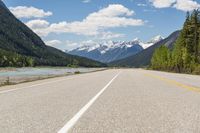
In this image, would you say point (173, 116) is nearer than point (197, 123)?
No

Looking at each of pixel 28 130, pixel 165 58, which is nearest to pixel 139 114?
pixel 28 130

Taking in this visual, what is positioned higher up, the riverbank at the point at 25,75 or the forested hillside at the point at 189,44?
the forested hillside at the point at 189,44

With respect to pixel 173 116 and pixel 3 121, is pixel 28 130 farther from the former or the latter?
pixel 173 116

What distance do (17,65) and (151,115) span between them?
18809cm

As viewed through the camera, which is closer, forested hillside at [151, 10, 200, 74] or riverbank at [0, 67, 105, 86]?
riverbank at [0, 67, 105, 86]

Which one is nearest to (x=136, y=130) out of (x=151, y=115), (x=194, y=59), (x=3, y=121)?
(x=151, y=115)

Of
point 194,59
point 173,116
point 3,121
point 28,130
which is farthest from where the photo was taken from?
point 194,59

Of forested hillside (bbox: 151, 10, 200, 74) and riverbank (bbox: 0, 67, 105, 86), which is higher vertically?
forested hillside (bbox: 151, 10, 200, 74)

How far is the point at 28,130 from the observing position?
282 inches

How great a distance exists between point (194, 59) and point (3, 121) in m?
79.0

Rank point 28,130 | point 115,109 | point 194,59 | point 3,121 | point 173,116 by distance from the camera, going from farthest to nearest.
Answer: point 194,59, point 115,109, point 173,116, point 3,121, point 28,130

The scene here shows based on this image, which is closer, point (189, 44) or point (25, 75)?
point (25, 75)

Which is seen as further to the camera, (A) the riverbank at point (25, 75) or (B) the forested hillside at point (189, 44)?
(B) the forested hillside at point (189, 44)

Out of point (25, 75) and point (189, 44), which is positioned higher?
point (189, 44)
